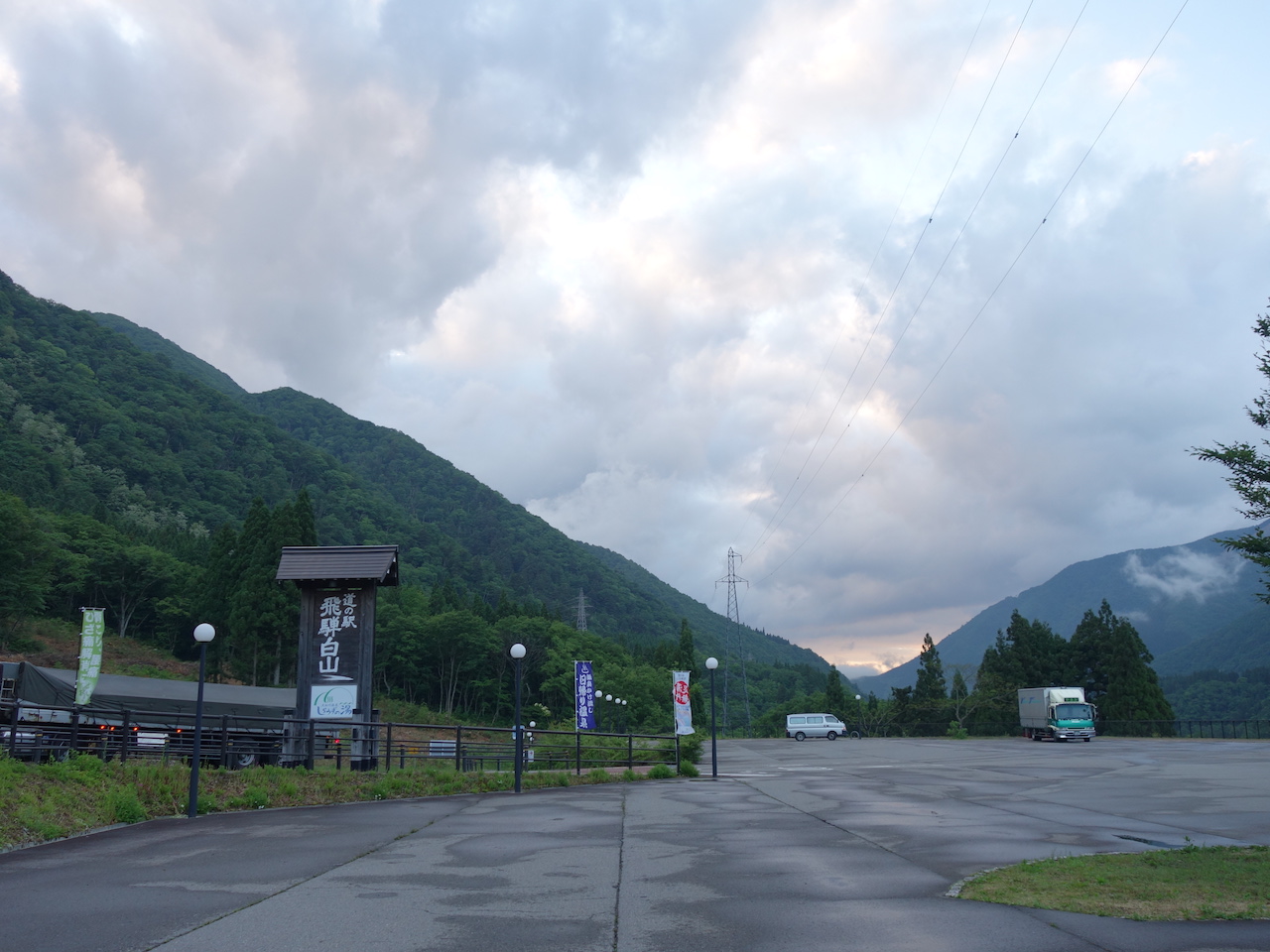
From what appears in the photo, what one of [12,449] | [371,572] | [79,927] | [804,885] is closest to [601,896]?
[804,885]

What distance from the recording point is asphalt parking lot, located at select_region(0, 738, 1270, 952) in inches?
253

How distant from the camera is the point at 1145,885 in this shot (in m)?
7.93

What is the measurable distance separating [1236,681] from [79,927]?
149672 mm

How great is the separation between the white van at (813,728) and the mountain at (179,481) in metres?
26.5

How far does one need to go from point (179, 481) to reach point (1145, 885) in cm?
13705

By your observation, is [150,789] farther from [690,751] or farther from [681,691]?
[681,691]

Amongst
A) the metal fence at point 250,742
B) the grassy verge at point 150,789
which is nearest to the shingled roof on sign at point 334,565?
the metal fence at point 250,742

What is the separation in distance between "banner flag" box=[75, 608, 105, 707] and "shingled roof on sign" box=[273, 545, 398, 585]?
853 cm

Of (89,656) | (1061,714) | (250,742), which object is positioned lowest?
(1061,714)

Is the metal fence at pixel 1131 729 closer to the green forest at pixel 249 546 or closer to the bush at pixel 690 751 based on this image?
the green forest at pixel 249 546

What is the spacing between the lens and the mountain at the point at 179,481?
100375 millimetres

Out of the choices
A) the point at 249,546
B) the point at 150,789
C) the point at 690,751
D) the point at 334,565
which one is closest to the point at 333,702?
the point at 334,565

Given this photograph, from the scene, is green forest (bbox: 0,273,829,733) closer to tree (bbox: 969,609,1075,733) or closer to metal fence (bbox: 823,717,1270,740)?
metal fence (bbox: 823,717,1270,740)

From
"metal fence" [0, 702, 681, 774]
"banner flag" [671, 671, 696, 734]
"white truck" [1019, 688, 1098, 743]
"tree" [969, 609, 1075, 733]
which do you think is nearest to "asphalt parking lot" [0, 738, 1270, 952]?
"metal fence" [0, 702, 681, 774]
